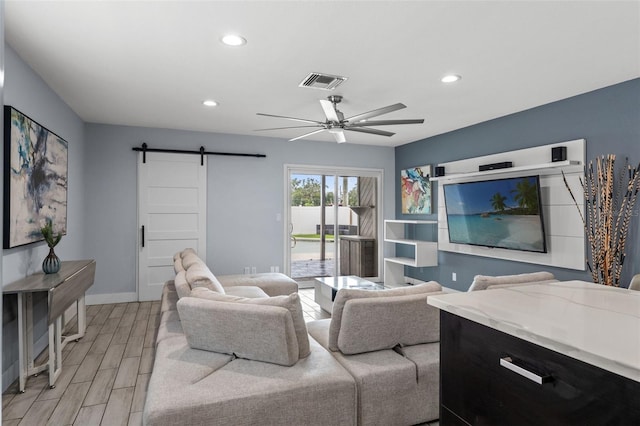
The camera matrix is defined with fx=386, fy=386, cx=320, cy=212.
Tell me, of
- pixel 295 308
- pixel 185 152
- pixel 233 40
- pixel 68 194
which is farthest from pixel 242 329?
A: pixel 185 152

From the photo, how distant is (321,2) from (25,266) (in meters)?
2.99

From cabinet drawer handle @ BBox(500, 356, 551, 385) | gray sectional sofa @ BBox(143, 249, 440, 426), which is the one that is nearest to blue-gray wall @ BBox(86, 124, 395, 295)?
gray sectional sofa @ BBox(143, 249, 440, 426)

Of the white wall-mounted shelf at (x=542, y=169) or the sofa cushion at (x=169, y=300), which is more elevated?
the white wall-mounted shelf at (x=542, y=169)

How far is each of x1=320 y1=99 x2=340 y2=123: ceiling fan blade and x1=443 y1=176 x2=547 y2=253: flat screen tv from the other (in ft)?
7.12

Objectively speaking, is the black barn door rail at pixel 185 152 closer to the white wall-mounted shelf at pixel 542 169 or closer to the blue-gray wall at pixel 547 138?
the blue-gray wall at pixel 547 138

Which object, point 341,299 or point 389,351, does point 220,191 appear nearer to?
point 341,299

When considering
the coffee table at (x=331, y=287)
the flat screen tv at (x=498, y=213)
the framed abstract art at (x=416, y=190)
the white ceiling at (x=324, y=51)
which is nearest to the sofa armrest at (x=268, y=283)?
the coffee table at (x=331, y=287)

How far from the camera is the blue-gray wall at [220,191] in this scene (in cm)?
516

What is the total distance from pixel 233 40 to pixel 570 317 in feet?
8.38

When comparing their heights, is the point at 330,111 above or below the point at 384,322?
above

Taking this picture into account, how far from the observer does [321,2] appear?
224cm

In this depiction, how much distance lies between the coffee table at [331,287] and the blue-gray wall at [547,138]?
148 cm

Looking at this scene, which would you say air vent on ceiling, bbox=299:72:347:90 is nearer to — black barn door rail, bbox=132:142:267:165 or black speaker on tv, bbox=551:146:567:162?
black speaker on tv, bbox=551:146:567:162

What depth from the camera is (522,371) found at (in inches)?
42.8
